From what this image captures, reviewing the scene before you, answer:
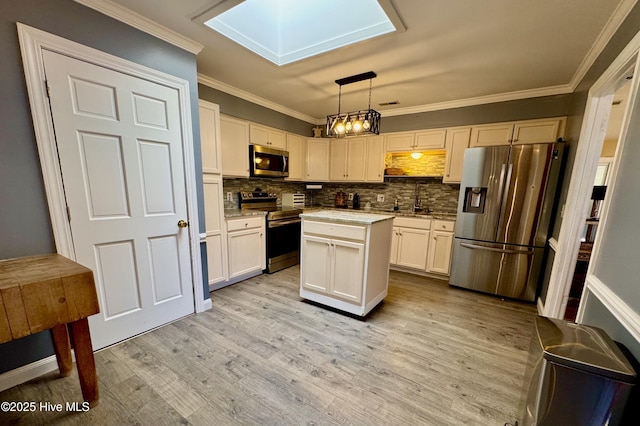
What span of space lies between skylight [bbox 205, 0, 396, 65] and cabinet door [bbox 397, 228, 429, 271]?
2567 mm

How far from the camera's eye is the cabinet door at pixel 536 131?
9.26 ft

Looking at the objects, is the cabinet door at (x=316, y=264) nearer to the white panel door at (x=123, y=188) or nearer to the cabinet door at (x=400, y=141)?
the white panel door at (x=123, y=188)

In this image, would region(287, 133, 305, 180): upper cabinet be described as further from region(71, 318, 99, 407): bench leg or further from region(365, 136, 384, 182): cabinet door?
region(71, 318, 99, 407): bench leg

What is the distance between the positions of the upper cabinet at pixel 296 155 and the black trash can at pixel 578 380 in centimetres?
361

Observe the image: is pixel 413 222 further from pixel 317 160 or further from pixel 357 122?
pixel 317 160

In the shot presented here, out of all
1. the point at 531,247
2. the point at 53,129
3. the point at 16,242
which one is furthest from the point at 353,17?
the point at 531,247

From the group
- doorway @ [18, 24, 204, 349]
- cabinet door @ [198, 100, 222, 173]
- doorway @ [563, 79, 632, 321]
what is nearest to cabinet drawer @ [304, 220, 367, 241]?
doorway @ [18, 24, 204, 349]

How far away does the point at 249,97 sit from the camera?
3.27 meters

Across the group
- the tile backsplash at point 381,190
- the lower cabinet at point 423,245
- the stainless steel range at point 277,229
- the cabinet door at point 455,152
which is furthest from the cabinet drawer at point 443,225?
the stainless steel range at point 277,229

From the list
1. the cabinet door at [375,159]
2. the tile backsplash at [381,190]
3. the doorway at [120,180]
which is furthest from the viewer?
the cabinet door at [375,159]

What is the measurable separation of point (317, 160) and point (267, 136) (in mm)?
1140

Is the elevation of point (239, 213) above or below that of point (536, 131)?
below

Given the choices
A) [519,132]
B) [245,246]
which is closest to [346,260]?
[245,246]

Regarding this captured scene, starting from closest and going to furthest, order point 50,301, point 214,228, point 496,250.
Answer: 1. point 50,301
2. point 214,228
3. point 496,250
